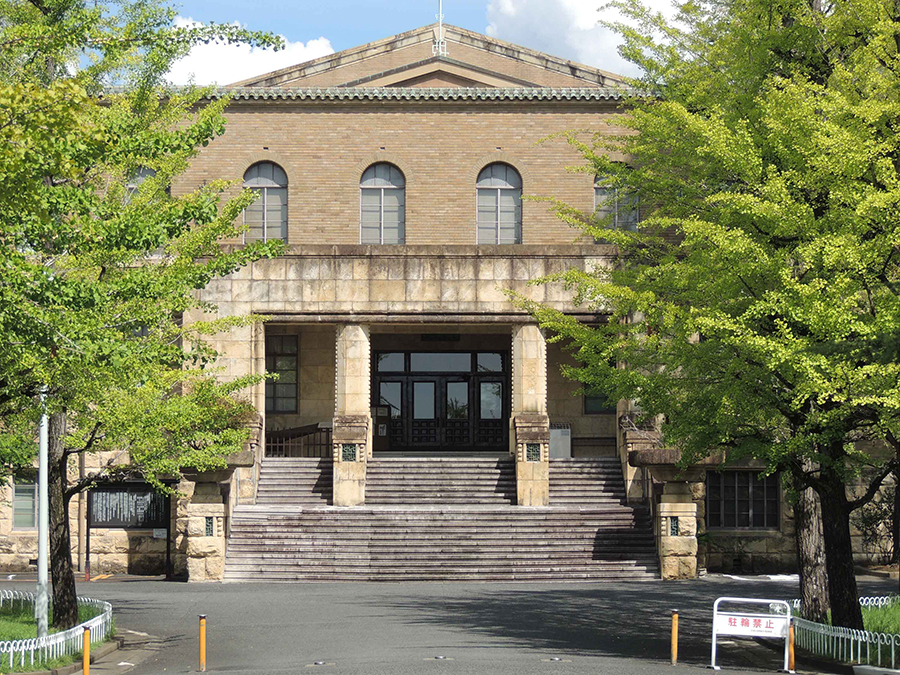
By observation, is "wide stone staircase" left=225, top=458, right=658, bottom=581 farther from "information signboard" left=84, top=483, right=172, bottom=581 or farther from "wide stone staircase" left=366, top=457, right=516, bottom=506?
"information signboard" left=84, top=483, right=172, bottom=581

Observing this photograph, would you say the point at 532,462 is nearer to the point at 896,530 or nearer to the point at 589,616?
the point at 896,530

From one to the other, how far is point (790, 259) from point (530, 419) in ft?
45.4

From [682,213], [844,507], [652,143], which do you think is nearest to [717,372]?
[844,507]

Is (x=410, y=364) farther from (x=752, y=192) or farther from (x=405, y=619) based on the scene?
(x=752, y=192)

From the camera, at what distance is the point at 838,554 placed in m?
17.4

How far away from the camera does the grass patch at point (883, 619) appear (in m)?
17.3

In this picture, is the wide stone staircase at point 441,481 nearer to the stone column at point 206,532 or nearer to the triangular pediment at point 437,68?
the stone column at point 206,532

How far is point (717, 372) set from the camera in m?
17.4

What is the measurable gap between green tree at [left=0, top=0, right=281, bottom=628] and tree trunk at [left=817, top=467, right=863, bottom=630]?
28.8 feet

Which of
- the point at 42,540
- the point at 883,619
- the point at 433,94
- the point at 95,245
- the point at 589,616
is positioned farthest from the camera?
the point at 433,94

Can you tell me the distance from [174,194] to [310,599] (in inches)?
713

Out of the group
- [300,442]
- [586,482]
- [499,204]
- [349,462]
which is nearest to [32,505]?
[300,442]

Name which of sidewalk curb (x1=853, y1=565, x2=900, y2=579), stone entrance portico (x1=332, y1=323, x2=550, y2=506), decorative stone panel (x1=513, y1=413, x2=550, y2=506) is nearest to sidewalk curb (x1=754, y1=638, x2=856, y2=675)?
decorative stone panel (x1=513, y1=413, x2=550, y2=506)

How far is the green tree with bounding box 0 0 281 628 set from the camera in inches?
522
